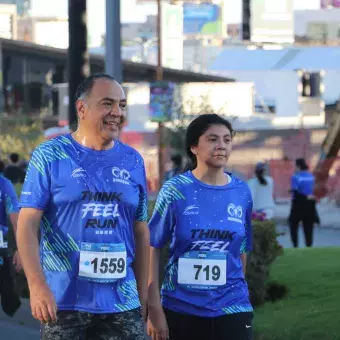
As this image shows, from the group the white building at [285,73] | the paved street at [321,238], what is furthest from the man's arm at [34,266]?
the white building at [285,73]

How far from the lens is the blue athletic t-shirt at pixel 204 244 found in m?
5.99

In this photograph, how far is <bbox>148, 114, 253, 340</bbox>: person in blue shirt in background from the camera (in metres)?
5.98

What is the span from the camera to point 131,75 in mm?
61938

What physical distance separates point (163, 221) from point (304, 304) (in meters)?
4.69

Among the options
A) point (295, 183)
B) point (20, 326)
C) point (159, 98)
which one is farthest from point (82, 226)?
point (159, 98)

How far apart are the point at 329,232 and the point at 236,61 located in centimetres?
6131

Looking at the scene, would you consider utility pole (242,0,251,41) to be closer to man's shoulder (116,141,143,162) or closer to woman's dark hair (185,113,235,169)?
woman's dark hair (185,113,235,169)

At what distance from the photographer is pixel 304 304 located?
10.6 m

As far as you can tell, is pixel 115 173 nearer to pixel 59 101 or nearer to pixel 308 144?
pixel 308 144

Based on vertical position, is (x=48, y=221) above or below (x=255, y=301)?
above

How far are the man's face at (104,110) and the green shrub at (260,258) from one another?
5175mm

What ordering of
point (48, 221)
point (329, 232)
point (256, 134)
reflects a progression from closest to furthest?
point (48, 221), point (329, 232), point (256, 134)

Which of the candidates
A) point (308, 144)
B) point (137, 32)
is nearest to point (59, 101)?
point (308, 144)

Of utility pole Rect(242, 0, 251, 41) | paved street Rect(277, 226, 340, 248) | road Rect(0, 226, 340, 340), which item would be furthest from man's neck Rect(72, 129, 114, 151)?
utility pole Rect(242, 0, 251, 41)
